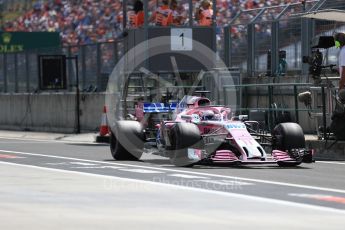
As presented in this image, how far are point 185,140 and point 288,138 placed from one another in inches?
68.1

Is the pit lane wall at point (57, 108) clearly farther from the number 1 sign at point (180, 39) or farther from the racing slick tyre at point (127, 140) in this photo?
the racing slick tyre at point (127, 140)

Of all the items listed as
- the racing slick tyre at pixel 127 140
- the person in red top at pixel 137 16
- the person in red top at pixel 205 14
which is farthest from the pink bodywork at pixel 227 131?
the person in red top at pixel 205 14

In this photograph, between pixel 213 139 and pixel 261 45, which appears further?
pixel 261 45

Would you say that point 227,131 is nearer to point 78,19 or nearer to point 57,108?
point 57,108

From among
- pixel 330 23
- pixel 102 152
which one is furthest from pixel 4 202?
pixel 330 23

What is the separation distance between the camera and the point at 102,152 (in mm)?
19953

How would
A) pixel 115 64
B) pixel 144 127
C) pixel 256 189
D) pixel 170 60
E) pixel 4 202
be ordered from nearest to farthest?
pixel 4 202 → pixel 256 189 → pixel 144 127 → pixel 170 60 → pixel 115 64

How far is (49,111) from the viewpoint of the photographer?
106ft

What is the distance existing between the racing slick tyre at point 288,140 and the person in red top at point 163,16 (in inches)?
442

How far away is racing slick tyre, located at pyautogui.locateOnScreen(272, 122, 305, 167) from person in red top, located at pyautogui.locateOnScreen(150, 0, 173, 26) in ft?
36.8

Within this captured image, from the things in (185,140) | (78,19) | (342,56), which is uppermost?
(78,19)

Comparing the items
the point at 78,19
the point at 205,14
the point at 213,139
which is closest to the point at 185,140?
the point at 213,139

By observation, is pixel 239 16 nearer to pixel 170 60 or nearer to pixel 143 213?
pixel 170 60

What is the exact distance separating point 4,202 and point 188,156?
16.9 ft
